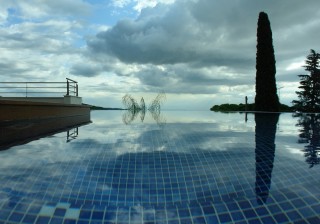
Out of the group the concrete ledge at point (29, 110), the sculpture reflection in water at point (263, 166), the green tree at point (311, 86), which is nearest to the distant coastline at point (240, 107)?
the green tree at point (311, 86)

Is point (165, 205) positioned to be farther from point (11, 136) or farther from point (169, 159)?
point (11, 136)

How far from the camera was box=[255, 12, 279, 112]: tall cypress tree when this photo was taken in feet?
72.3

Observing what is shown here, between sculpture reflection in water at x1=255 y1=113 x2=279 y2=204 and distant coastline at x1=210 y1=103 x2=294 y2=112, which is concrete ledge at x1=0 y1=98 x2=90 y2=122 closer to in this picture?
sculpture reflection in water at x1=255 y1=113 x2=279 y2=204

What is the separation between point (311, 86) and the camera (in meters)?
28.3

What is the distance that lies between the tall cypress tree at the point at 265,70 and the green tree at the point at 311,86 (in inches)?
334

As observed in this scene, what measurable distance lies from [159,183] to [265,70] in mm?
20680

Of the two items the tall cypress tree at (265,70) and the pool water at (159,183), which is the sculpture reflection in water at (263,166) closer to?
the pool water at (159,183)

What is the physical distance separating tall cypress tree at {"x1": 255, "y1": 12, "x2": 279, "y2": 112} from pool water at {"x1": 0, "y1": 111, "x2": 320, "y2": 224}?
17244 millimetres

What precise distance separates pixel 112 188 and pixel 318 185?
3.02 meters

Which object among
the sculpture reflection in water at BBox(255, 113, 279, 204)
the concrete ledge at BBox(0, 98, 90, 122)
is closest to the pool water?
the sculpture reflection in water at BBox(255, 113, 279, 204)

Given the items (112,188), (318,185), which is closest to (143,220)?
(112,188)

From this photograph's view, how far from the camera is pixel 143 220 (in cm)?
320

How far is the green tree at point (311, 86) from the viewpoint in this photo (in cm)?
2774

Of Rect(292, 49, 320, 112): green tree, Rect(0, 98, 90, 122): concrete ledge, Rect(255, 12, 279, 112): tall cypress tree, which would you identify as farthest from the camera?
Rect(292, 49, 320, 112): green tree
